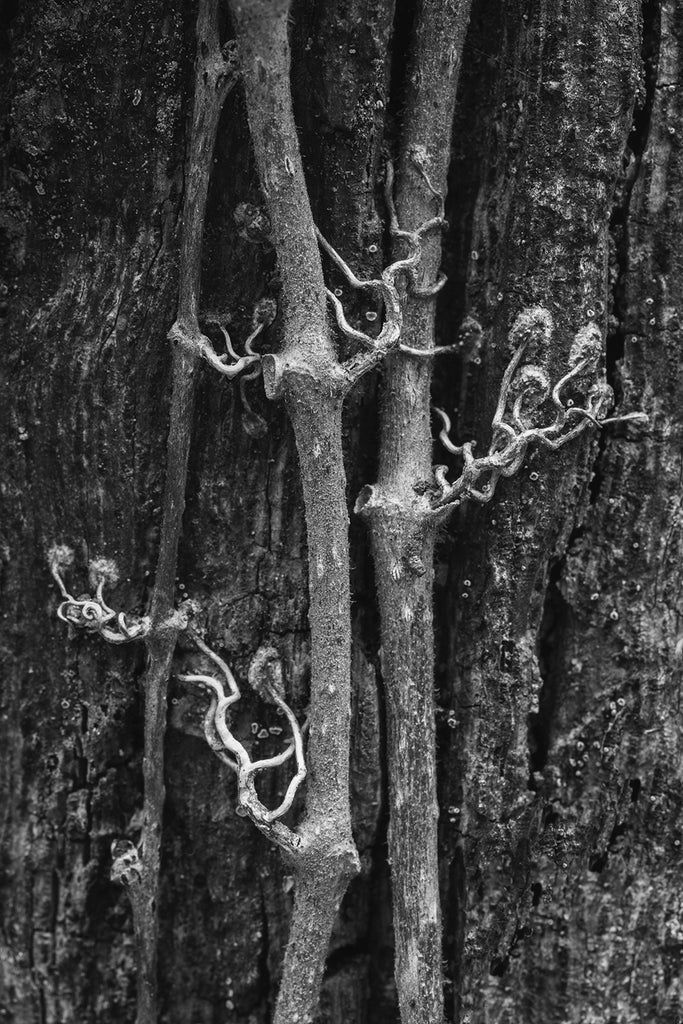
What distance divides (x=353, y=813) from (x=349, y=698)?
0.30 meters

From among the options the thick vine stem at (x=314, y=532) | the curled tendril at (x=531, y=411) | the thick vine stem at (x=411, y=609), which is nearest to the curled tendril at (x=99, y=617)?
the thick vine stem at (x=314, y=532)

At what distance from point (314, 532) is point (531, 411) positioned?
1.63 ft

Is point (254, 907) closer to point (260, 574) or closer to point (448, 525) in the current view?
point (260, 574)

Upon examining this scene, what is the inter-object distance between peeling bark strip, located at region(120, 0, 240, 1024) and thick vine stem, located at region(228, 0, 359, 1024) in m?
0.14

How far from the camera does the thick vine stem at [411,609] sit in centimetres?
188

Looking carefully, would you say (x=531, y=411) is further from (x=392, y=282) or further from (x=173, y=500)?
(x=173, y=500)

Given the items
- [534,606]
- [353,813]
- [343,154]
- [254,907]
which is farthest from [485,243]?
[254,907]

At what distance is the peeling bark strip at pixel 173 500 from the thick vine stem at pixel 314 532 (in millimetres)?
140

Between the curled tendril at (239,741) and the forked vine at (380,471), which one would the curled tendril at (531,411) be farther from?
the curled tendril at (239,741)

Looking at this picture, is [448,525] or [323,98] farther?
[448,525]

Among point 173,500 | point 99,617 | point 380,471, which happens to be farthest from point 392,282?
point 99,617

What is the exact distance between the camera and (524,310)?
6.19ft

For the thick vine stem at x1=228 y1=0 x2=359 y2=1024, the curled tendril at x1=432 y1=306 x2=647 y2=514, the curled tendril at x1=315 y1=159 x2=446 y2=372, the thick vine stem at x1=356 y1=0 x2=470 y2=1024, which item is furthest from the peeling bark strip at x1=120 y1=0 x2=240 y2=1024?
the curled tendril at x1=432 y1=306 x2=647 y2=514

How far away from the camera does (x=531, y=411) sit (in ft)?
6.22
